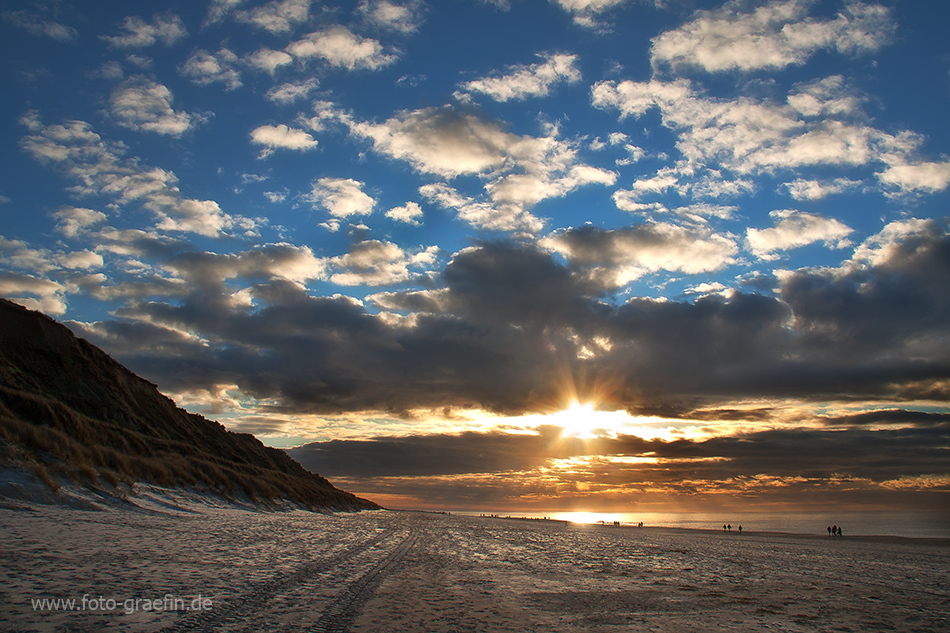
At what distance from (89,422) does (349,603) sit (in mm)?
34360

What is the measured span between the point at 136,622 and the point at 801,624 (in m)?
10.3

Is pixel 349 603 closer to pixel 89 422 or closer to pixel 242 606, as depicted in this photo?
pixel 242 606

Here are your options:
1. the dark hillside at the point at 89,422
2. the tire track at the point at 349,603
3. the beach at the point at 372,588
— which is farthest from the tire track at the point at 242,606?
the dark hillside at the point at 89,422

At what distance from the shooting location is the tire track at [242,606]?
21.2ft

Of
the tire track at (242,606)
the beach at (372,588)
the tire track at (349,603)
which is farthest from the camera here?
the beach at (372,588)

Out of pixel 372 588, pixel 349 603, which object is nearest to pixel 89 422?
pixel 372 588

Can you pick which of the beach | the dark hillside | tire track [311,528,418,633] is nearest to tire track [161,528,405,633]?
the beach

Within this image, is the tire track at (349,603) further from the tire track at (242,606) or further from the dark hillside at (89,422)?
the dark hillside at (89,422)

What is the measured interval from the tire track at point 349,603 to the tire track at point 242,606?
946 mm

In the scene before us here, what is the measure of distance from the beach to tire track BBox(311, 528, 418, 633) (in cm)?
3

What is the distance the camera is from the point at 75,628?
5.97 m

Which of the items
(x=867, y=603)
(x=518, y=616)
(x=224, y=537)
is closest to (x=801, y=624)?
(x=867, y=603)

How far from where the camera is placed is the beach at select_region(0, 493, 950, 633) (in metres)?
7.17

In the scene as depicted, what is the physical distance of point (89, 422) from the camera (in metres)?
33.8
